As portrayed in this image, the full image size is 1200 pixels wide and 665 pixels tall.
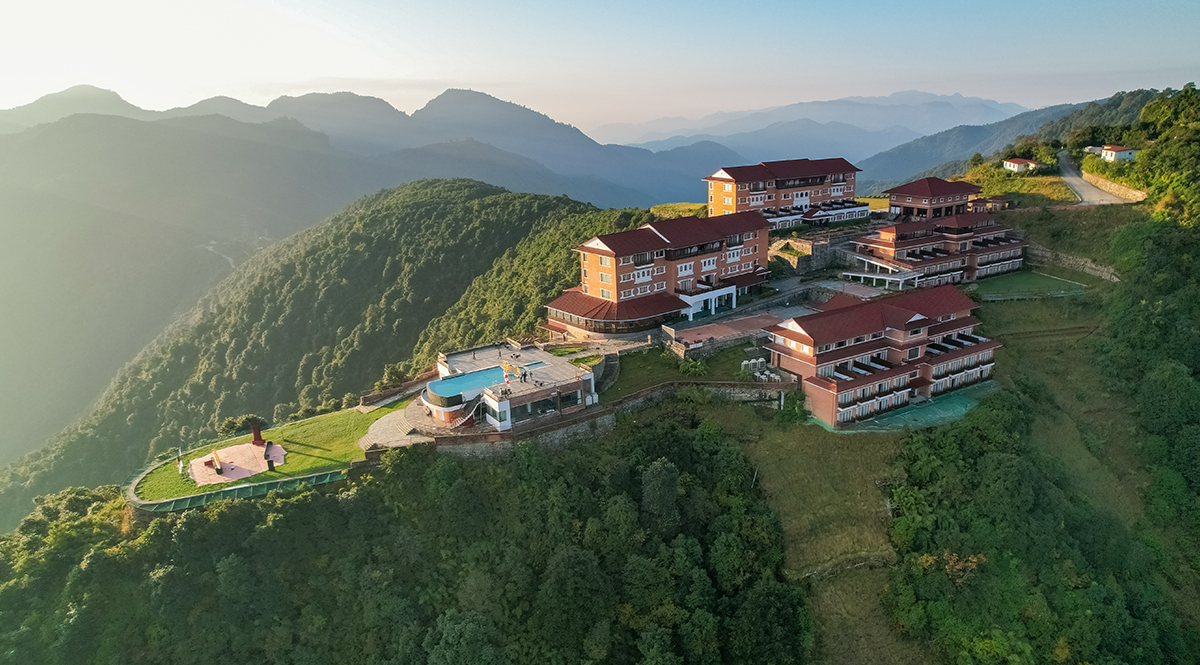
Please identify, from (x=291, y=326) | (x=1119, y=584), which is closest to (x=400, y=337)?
(x=291, y=326)

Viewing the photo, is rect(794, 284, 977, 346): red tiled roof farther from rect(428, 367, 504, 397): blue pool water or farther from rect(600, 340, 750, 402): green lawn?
rect(428, 367, 504, 397): blue pool water

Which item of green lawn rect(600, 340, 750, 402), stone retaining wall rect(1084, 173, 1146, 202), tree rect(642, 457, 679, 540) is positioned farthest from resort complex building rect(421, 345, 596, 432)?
stone retaining wall rect(1084, 173, 1146, 202)

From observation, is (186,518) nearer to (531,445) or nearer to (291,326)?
(531,445)

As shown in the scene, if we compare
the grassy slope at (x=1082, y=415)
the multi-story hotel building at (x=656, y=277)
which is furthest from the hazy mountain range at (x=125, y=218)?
the grassy slope at (x=1082, y=415)

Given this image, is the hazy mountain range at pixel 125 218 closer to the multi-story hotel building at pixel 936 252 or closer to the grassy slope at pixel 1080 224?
the multi-story hotel building at pixel 936 252

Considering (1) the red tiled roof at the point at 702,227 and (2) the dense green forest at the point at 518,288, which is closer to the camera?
(1) the red tiled roof at the point at 702,227

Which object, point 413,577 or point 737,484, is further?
point 737,484
